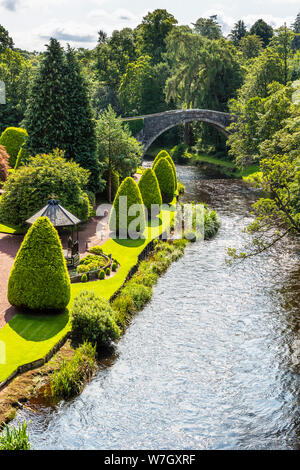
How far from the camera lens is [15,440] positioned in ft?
45.2

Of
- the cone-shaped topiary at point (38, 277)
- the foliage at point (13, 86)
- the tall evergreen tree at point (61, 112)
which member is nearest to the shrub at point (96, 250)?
the cone-shaped topiary at point (38, 277)

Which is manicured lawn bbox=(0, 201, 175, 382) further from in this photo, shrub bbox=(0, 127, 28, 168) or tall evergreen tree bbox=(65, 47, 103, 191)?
shrub bbox=(0, 127, 28, 168)

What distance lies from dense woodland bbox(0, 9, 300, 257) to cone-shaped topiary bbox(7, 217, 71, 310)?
970 centimetres

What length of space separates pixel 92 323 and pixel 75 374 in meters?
2.67

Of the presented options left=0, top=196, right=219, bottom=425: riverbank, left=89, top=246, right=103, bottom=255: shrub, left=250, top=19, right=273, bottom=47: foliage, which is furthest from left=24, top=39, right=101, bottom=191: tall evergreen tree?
left=250, top=19, right=273, bottom=47: foliage

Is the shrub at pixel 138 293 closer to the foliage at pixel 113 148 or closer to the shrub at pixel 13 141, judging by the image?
the foliage at pixel 113 148

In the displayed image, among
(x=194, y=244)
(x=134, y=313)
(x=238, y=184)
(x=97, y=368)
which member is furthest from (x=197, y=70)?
(x=97, y=368)

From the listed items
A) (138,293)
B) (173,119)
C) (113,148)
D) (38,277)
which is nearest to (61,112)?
(113,148)

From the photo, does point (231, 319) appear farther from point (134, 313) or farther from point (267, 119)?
point (267, 119)

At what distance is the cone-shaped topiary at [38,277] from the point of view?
808 inches

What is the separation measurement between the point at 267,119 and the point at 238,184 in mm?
11092

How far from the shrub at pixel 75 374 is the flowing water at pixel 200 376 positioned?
38 cm

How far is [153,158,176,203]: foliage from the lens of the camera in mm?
44438

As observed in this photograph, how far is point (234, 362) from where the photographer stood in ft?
62.8
